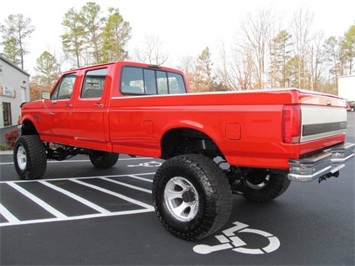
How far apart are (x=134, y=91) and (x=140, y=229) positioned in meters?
2.03

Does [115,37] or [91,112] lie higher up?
[115,37]

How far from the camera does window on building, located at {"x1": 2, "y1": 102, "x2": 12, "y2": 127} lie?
25.5 meters

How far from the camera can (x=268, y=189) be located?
489cm

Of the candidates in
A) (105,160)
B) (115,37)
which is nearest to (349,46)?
(115,37)

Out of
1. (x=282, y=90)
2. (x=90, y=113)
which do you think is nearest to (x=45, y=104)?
(x=90, y=113)

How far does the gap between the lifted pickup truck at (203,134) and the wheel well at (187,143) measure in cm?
1

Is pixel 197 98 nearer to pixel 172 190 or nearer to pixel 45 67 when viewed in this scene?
pixel 172 190

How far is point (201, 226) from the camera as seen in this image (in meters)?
3.39

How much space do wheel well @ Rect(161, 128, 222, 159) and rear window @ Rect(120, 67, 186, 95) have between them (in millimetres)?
1177

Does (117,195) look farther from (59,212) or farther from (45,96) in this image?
(45,96)

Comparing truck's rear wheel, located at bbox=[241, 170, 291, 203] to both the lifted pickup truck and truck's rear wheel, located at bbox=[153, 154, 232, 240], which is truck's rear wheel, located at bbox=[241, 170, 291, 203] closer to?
the lifted pickup truck

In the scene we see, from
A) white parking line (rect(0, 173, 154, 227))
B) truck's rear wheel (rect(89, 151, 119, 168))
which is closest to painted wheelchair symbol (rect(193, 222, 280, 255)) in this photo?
white parking line (rect(0, 173, 154, 227))

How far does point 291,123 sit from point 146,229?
212 centimetres

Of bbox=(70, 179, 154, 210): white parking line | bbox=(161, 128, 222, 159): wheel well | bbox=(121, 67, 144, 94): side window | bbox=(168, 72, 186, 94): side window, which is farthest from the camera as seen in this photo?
bbox=(168, 72, 186, 94): side window
